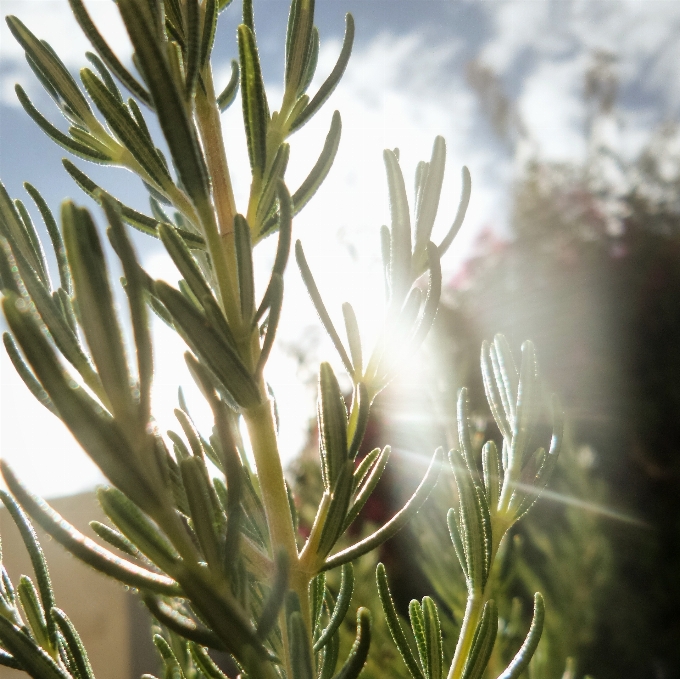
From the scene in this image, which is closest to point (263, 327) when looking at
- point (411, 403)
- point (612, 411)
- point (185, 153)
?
point (185, 153)

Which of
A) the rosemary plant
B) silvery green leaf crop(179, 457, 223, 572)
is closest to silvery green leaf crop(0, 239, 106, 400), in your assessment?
the rosemary plant

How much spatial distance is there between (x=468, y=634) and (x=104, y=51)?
66 cm

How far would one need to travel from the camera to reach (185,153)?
16.5 inches

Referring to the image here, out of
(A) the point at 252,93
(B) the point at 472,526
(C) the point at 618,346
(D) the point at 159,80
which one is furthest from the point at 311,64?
(C) the point at 618,346

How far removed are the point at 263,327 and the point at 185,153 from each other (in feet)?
0.77

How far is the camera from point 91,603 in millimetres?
3805

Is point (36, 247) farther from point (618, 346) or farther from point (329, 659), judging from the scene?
point (618, 346)

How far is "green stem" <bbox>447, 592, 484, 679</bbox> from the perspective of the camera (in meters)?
0.54

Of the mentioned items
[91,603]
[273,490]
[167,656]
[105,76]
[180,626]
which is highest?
[105,76]

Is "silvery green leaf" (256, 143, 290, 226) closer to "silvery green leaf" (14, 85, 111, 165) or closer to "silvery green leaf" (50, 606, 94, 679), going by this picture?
"silvery green leaf" (14, 85, 111, 165)

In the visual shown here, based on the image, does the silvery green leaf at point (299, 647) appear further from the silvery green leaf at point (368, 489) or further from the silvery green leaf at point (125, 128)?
the silvery green leaf at point (125, 128)

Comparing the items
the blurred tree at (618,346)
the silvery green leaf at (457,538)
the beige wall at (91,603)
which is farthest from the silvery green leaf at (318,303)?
the beige wall at (91,603)

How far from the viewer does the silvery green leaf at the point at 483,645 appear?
523 millimetres

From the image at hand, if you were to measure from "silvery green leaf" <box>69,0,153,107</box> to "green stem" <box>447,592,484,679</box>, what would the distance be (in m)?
0.57
